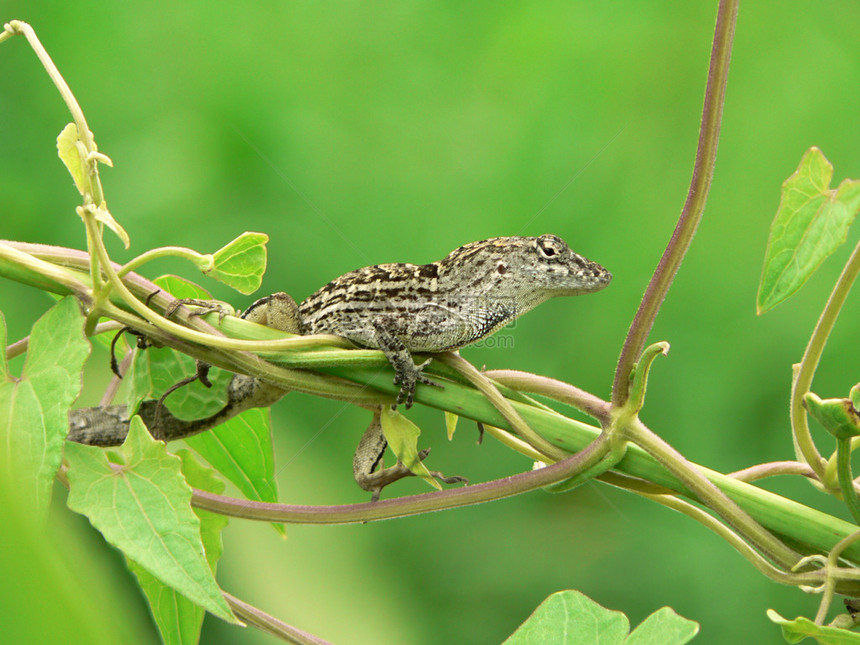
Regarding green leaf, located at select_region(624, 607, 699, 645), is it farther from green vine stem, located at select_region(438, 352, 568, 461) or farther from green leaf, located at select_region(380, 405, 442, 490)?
green leaf, located at select_region(380, 405, 442, 490)

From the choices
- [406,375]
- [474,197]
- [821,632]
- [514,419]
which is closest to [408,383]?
[406,375]

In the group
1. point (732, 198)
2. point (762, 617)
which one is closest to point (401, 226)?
point (732, 198)

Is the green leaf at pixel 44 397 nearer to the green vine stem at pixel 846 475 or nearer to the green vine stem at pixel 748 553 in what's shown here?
the green vine stem at pixel 748 553

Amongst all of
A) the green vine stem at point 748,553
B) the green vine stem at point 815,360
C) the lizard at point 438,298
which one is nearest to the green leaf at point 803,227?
the green vine stem at point 815,360

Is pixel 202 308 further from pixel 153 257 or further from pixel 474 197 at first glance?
pixel 474 197

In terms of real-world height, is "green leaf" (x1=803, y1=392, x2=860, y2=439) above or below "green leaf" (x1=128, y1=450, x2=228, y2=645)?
above

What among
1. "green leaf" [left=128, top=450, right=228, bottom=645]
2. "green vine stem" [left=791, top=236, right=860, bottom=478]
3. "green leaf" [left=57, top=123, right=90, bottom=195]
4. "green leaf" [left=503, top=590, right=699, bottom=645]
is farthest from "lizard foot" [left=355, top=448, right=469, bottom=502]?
"green leaf" [left=57, top=123, right=90, bottom=195]
